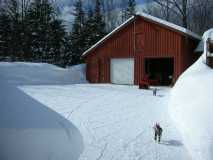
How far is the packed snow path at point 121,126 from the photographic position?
227 inches

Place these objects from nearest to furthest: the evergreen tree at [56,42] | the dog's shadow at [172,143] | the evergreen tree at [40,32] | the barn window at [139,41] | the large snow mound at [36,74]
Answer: the dog's shadow at [172,143], the barn window at [139,41], the large snow mound at [36,74], the evergreen tree at [56,42], the evergreen tree at [40,32]

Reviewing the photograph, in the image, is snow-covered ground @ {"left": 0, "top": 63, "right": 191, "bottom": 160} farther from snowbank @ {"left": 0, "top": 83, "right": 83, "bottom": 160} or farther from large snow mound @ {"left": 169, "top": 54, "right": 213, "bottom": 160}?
large snow mound @ {"left": 169, "top": 54, "right": 213, "bottom": 160}

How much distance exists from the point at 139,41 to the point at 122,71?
229 centimetres

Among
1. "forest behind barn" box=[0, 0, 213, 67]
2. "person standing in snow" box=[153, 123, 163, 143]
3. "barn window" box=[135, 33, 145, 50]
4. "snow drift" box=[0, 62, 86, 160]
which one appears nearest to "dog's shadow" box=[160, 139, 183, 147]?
"person standing in snow" box=[153, 123, 163, 143]

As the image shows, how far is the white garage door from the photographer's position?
18.8 meters

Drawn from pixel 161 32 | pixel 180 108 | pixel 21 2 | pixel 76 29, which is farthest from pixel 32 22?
pixel 180 108

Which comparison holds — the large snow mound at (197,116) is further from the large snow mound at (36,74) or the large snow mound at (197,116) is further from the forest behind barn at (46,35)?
the forest behind barn at (46,35)

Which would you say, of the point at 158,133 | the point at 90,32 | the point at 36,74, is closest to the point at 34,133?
the point at 158,133

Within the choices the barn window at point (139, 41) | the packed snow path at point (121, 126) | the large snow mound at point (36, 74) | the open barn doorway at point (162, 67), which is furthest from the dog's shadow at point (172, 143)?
the open barn doorway at point (162, 67)

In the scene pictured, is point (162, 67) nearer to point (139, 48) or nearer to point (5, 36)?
point (139, 48)

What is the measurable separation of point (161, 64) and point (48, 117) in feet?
46.7

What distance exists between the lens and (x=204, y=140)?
5.12 meters

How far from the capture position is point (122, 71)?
19.1 meters

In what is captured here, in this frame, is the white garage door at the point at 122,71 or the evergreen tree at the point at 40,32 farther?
the evergreen tree at the point at 40,32
